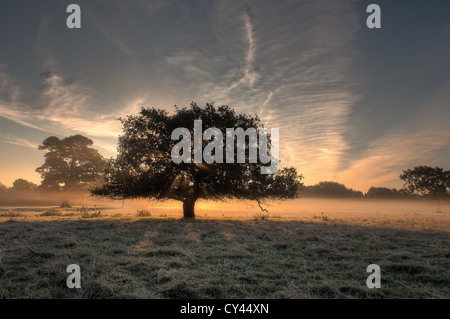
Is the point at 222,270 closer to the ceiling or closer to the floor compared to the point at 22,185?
closer to the floor

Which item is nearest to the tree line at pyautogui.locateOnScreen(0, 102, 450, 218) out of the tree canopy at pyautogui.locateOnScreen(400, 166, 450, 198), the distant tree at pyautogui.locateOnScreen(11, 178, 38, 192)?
the tree canopy at pyautogui.locateOnScreen(400, 166, 450, 198)

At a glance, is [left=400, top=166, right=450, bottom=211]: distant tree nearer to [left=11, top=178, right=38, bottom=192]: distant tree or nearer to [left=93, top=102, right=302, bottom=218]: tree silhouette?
[left=93, top=102, right=302, bottom=218]: tree silhouette

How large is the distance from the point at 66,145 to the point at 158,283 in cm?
5222

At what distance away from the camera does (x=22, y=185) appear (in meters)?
76.0

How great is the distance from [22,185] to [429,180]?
368 ft

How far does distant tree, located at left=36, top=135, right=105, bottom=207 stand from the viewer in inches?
1832

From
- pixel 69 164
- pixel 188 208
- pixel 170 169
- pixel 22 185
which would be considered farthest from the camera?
pixel 22 185

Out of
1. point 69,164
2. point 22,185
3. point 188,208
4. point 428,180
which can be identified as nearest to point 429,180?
point 428,180

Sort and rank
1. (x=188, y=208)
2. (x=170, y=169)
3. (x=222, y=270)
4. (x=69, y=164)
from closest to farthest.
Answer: (x=222, y=270)
(x=170, y=169)
(x=188, y=208)
(x=69, y=164)

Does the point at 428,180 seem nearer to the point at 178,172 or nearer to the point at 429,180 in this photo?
the point at 429,180

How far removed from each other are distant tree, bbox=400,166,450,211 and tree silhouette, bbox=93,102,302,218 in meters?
47.8

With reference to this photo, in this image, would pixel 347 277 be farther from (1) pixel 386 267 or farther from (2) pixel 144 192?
(2) pixel 144 192

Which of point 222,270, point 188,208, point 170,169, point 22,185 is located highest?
point 170,169
